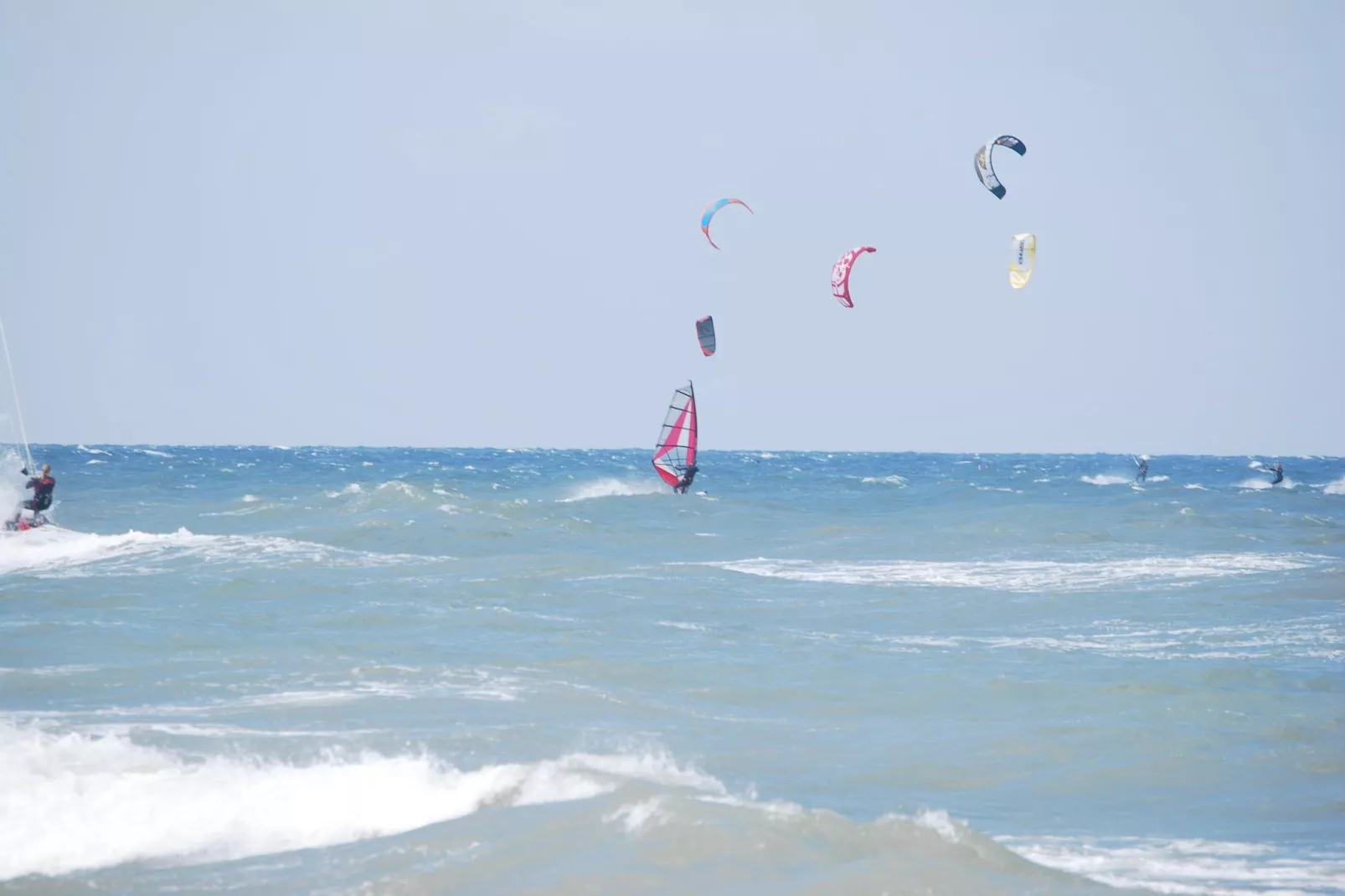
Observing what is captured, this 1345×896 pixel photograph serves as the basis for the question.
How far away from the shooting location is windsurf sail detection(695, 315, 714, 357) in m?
27.0

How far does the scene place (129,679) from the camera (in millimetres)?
10039

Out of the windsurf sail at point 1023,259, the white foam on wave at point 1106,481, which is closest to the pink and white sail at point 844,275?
the windsurf sail at point 1023,259

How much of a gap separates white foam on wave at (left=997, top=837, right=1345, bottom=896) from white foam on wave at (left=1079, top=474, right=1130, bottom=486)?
161 ft

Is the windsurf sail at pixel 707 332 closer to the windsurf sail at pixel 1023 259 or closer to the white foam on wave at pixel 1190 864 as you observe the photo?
the windsurf sail at pixel 1023 259

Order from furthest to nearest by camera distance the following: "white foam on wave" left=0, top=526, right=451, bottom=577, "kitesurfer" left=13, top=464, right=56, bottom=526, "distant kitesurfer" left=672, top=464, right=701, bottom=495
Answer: "distant kitesurfer" left=672, top=464, right=701, bottom=495 → "kitesurfer" left=13, top=464, right=56, bottom=526 → "white foam on wave" left=0, top=526, right=451, bottom=577

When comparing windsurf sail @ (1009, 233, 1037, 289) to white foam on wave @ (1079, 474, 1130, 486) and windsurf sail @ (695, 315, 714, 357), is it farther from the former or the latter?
white foam on wave @ (1079, 474, 1130, 486)

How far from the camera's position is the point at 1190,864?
622cm

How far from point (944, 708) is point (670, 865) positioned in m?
4.24

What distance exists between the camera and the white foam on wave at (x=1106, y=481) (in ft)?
Answer: 178

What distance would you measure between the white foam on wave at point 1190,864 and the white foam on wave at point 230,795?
6.12 feet

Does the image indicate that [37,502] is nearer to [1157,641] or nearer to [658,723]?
[658,723]

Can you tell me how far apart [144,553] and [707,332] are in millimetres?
12486

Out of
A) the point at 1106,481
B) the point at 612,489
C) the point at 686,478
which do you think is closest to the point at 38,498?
the point at 686,478

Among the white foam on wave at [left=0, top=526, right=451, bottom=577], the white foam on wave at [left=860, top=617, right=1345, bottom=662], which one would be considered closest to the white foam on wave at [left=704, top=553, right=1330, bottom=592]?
the white foam on wave at [left=860, top=617, right=1345, bottom=662]
